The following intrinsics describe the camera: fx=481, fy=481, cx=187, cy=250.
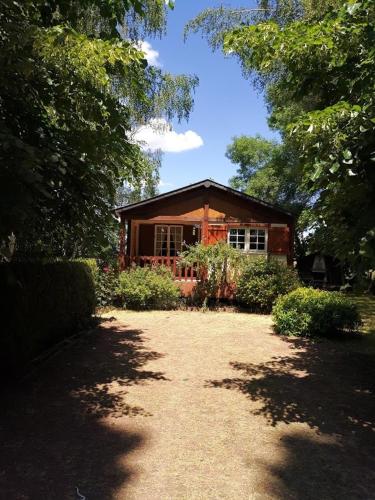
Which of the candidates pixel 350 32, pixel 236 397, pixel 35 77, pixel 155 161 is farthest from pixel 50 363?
pixel 155 161

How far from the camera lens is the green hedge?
607 cm

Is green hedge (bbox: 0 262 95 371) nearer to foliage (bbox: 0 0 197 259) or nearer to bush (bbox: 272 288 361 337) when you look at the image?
foliage (bbox: 0 0 197 259)

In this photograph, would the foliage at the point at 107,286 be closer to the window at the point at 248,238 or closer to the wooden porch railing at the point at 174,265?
the wooden porch railing at the point at 174,265

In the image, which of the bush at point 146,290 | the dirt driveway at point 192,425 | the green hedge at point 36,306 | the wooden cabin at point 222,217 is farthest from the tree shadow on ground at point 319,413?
the wooden cabin at point 222,217

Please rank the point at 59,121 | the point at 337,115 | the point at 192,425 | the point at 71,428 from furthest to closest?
the point at 59,121 < the point at 192,425 < the point at 71,428 < the point at 337,115

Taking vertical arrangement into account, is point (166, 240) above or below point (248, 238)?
above

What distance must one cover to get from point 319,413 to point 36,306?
13.3 feet

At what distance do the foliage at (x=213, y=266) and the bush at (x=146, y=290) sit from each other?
934 mm

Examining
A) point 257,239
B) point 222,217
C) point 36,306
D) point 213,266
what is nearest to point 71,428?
point 36,306

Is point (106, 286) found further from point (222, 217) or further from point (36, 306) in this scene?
point (36, 306)

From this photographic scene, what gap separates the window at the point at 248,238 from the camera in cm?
1611

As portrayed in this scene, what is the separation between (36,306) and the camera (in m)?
6.86

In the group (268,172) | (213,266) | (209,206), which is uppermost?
(268,172)

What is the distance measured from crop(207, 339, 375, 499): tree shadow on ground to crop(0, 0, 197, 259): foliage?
9.32ft
